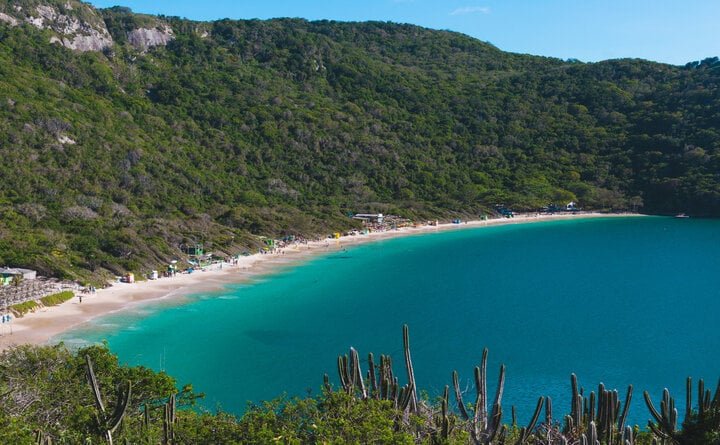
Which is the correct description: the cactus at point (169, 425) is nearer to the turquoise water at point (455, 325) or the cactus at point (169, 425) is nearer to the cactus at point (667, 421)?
the turquoise water at point (455, 325)

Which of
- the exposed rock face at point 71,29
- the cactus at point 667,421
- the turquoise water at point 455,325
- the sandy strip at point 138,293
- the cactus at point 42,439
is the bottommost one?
the turquoise water at point 455,325

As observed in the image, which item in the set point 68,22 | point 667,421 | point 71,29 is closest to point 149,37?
point 71,29

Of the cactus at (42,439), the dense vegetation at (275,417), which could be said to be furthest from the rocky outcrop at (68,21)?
the cactus at (42,439)

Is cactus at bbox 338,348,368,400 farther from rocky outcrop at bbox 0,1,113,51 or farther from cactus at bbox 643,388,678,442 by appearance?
rocky outcrop at bbox 0,1,113,51

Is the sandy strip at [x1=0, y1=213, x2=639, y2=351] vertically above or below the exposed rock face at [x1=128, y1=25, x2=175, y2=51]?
below

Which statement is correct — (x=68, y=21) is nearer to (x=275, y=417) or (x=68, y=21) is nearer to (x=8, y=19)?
(x=8, y=19)

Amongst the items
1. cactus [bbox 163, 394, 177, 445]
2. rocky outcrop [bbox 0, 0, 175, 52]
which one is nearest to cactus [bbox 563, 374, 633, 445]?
cactus [bbox 163, 394, 177, 445]

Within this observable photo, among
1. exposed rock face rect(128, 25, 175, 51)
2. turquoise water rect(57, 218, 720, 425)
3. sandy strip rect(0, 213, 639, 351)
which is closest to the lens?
Result: turquoise water rect(57, 218, 720, 425)
